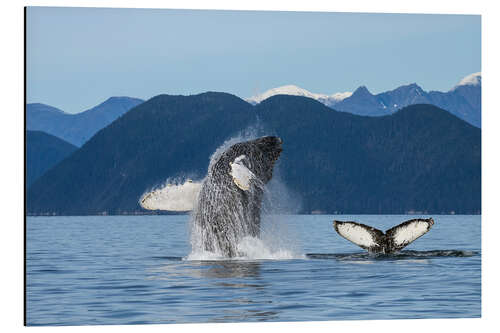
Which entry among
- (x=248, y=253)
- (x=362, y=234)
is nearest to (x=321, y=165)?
(x=248, y=253)

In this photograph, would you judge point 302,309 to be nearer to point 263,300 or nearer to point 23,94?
point 263,300

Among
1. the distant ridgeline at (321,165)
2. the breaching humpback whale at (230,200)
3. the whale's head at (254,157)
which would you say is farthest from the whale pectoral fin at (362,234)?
the distant ridgeline at (321,165)

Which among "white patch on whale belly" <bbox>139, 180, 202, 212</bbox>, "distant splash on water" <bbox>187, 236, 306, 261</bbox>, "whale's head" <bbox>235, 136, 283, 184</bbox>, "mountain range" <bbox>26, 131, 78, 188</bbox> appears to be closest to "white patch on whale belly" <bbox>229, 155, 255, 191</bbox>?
"whale's head" <bbox>235, 136, 283, 184</bbox>

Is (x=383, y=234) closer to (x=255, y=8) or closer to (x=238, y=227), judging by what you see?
(x=238, y=227)

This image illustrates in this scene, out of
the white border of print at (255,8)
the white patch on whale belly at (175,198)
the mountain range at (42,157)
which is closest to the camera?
the white border of print at (255,8)

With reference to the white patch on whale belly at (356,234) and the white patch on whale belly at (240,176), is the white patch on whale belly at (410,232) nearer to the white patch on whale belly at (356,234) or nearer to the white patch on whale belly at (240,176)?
the white patch on whale belly at (356,234)
